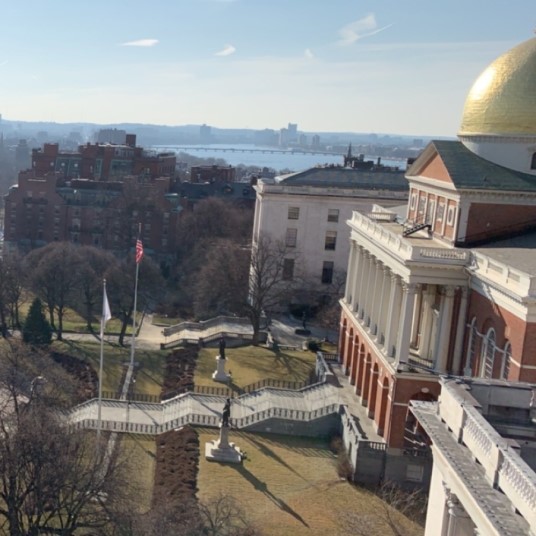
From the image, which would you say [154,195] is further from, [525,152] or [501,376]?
[501,376]

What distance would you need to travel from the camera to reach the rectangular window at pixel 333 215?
246ft

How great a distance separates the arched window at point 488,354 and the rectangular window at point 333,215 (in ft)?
131

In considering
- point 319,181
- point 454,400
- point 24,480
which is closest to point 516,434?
point 454,400

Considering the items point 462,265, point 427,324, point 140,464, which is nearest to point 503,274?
point 462,265

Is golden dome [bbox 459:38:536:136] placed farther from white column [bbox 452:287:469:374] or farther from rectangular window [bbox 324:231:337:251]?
rectangular window [bbox 324:231:337:251]

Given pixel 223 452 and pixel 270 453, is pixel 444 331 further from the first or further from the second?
pixel 223 452

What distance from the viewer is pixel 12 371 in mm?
37188

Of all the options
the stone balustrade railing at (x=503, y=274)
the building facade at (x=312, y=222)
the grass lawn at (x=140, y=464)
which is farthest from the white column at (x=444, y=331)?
the building facade at (x=312, y=222)

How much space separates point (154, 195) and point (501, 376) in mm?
68443

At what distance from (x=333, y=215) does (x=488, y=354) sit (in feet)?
133

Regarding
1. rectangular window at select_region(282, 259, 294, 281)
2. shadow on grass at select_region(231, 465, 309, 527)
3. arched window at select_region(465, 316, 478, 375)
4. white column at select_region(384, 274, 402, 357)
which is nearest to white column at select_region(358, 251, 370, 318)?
white column at select_region(384, 274, 402, 357)

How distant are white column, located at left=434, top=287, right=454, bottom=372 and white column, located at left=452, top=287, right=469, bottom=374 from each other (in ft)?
1.54

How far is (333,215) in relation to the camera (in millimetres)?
75125

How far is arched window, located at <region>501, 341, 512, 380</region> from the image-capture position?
33.4m
